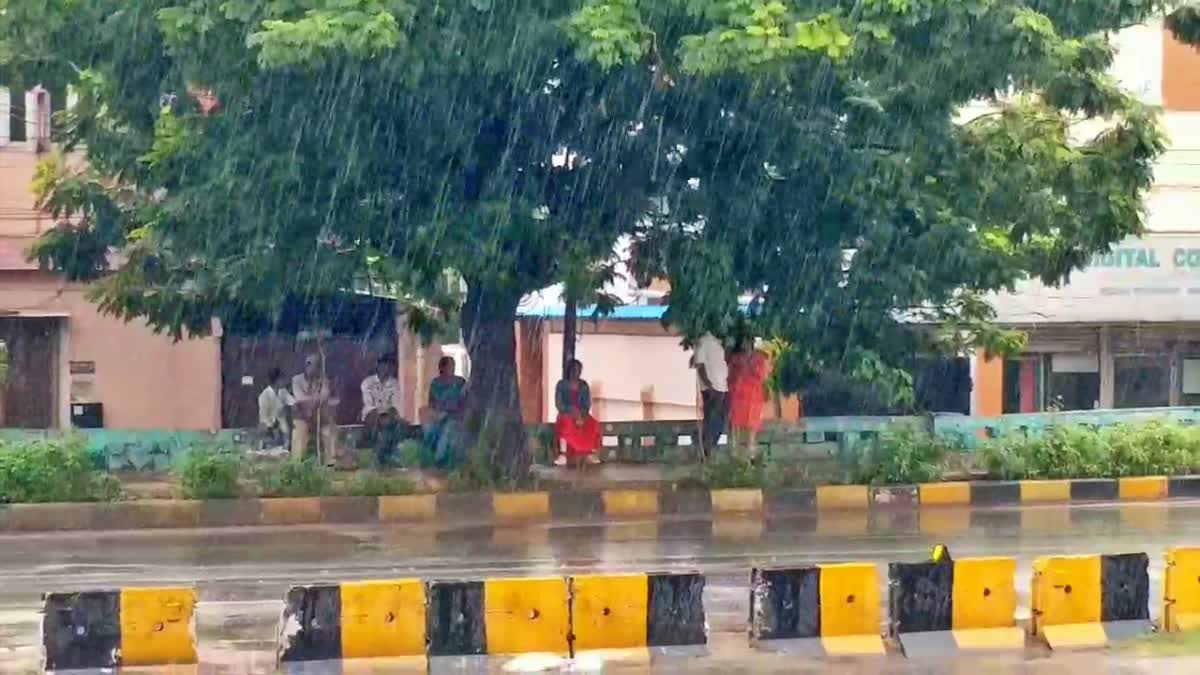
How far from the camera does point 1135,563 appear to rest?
10.5 metres

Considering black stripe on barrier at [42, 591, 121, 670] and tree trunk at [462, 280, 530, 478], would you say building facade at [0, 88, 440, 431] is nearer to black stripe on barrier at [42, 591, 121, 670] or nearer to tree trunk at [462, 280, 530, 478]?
tree trunk at [462, 280, 530, 478]

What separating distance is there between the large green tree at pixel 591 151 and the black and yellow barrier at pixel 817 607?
551 cm

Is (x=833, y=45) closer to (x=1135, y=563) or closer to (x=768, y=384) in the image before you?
(x=1135, y=563)

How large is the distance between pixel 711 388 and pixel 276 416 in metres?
5.08

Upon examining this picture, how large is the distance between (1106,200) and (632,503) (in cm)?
608

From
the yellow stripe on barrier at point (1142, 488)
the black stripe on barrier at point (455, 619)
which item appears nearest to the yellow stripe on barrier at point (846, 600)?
the black stripe on barrier at point (455, 619)

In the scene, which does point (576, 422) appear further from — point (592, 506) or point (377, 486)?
point (377, 486)

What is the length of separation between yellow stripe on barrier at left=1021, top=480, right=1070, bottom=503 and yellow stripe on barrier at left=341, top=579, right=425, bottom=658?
11057 millimetres

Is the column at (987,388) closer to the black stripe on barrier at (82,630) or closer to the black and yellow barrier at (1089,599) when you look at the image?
the black and yellow barrier at (1089,599)

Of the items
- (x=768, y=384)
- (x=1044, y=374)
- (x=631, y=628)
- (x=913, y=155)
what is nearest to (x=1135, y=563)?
(x=631, y=628)

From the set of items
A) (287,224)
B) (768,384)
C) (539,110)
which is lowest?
(768,384)

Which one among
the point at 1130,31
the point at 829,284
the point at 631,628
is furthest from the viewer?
the point at 1130,31

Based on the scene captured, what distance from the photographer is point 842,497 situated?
18.9 meters

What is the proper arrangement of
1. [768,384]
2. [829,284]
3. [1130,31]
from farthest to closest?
[1130,31] < [768,384] < [829,284]
